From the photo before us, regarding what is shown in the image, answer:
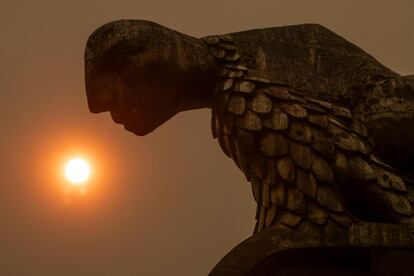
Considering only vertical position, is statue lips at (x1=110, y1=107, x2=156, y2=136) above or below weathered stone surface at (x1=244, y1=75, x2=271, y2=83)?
below

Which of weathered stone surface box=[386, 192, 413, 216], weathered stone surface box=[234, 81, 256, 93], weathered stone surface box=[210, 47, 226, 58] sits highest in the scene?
weathered stone surface box=[210, 47, 226, 58]

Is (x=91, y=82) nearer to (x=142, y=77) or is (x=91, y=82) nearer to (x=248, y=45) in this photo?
(x=142, y=77)

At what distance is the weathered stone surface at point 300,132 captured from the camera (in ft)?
Answer: 3.87

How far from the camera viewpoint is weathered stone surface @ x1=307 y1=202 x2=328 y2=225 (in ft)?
3.72

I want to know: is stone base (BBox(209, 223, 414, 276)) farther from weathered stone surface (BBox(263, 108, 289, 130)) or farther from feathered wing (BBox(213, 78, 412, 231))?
weathered stone surface (BBox(263, 108, 289, 130))

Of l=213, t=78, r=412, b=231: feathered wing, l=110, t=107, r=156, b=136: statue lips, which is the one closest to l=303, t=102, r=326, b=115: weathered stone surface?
l=213, t=78, r=412, b=231: feathered wing

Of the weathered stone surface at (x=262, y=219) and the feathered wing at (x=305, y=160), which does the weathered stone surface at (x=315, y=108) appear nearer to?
the feathered wing at (x=305, y=160)

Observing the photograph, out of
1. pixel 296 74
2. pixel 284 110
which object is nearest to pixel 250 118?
pixel 284 110

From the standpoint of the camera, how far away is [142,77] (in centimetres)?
125

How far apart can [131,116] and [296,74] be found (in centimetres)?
26

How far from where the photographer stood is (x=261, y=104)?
121cm

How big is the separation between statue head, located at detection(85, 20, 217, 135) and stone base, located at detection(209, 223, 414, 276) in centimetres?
26

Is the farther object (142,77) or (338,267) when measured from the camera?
(142,77)

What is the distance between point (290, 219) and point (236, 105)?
0.61 ft
